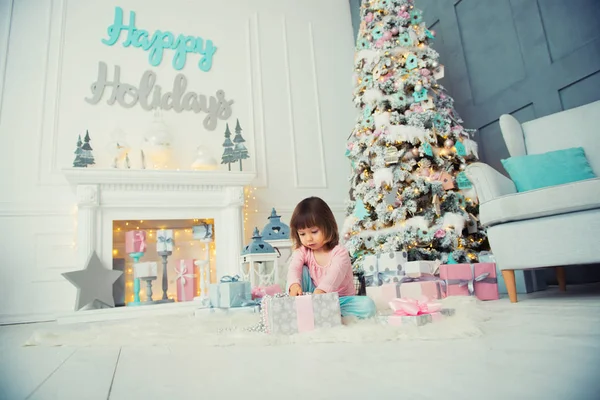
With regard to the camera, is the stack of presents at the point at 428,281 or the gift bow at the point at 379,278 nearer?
the stack of presents at the point at 428,281

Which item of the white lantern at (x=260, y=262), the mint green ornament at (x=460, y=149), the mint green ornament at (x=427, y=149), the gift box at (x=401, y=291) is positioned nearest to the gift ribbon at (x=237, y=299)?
the white lantern at (x=260, y=262)

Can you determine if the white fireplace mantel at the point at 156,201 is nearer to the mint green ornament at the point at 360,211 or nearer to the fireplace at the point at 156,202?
the fireplace at the point at 156,202

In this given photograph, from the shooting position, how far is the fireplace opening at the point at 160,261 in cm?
310

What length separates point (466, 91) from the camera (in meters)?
3.57

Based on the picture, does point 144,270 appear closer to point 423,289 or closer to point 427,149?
point 423,289

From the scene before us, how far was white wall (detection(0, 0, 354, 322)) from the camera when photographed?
10.4 feet

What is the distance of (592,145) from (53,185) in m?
3.81

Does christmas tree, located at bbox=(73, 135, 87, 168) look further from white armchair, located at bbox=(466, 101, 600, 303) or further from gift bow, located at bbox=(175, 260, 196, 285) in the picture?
white armchair, located at bbox=(466, 101, 600, 303)

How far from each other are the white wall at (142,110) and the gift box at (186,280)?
0.82 m

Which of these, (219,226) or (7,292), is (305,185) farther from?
(7,292)

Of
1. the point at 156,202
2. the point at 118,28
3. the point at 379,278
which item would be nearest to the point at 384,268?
the point at 379,278

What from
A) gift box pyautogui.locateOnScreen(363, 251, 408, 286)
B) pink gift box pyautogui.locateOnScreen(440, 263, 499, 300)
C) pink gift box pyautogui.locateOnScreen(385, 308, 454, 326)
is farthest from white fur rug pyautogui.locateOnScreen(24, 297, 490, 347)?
gift box pyautogui.locateOnScreen(363, 251, 408, 286)

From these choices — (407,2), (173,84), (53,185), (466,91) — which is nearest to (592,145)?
(466,91)

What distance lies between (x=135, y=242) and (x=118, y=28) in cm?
204
